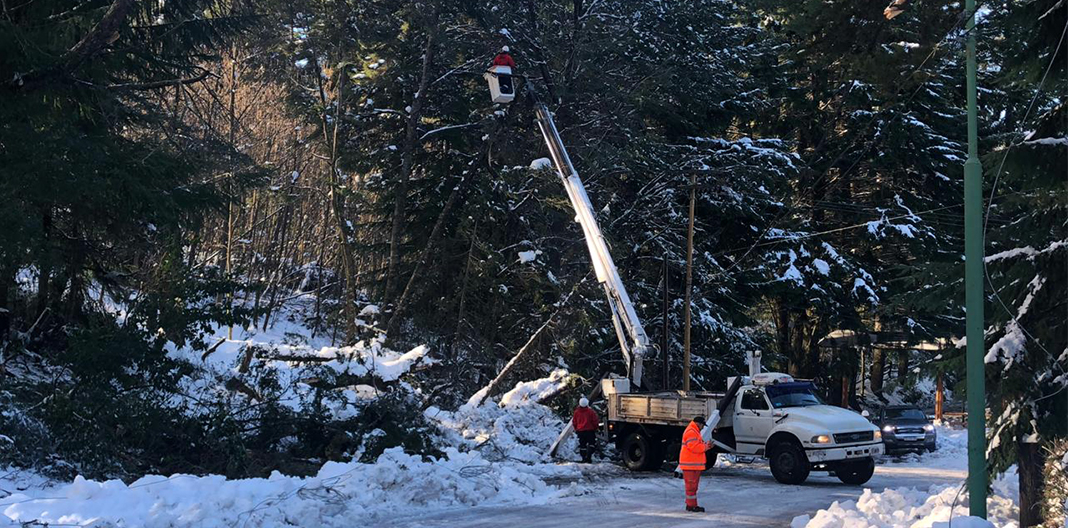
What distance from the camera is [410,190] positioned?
106 feet

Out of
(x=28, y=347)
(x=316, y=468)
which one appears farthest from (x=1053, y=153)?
(x=28, y=347)

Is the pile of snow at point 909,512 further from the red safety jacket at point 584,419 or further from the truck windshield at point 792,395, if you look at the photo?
the red safety jacket at point 584,419

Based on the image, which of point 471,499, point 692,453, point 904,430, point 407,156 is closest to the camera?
point 471,499

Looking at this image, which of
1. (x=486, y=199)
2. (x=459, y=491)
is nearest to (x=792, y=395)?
(x=459, y=491)

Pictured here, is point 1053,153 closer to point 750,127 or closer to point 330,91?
point 330,91

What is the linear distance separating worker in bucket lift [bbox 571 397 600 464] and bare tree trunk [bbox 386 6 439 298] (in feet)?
33.2

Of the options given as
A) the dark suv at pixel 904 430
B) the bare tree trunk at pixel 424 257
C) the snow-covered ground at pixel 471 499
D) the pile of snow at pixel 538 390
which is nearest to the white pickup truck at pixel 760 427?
the snow-covered ground at pixel 471 499

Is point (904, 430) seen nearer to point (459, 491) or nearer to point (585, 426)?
point (585, 426)

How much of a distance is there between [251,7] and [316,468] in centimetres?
821

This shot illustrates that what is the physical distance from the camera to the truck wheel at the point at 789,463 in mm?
19219

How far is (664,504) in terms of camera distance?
1585cm

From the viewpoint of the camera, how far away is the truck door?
65.6 feet

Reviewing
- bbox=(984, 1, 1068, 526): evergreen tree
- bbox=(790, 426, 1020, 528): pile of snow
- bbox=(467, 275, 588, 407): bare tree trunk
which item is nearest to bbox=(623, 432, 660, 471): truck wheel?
bbox=(467, 275, 588, 407): bare tree trunk

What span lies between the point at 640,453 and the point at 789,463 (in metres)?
3.45
